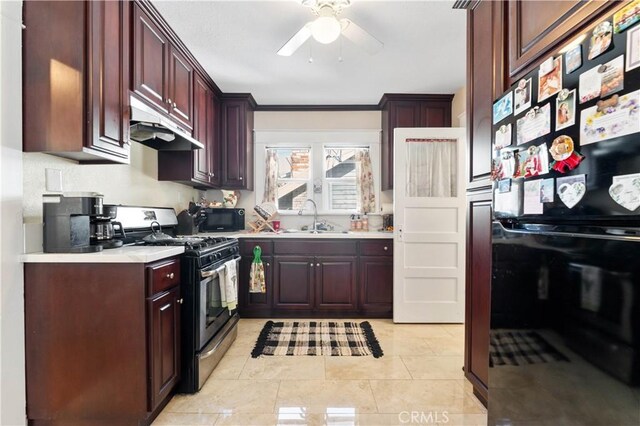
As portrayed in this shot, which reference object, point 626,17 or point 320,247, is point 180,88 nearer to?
point 320,247

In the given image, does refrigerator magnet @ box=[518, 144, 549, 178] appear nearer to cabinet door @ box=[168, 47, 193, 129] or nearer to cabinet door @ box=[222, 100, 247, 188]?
cabinet door @ box=[168, 47, 193, 129]

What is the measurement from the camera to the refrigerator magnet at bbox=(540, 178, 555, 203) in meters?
0.95

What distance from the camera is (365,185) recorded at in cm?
375

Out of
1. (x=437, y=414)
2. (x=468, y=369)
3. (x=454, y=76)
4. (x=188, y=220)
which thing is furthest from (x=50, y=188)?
(x=454, y=76)

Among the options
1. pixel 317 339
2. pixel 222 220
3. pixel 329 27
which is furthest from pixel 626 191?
pixel 222 220

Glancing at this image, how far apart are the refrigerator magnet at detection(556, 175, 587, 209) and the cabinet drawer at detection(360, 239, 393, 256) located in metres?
2.30

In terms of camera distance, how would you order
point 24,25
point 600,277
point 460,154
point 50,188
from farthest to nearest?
point 460,154, point 50,188, point 24,25, point 600,277

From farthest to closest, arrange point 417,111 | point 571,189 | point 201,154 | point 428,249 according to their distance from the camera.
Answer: point 417,111 → point 428,249 → point 201,154 → point 571,189

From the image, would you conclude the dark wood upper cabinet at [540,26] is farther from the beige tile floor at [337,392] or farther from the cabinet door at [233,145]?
the cabinet door at [233,145]

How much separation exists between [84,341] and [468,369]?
219 cm

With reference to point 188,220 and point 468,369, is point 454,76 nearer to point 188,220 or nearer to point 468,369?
point 468,369

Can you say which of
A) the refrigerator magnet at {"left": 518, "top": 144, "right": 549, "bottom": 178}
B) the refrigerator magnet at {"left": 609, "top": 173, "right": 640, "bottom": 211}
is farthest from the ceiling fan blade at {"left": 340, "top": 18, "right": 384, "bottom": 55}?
the refrigerator magnet at {"left": 609, "top": 173, "right": 640, "bottom": 211}

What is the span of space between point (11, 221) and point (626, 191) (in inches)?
94.0

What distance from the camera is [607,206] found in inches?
30.6
